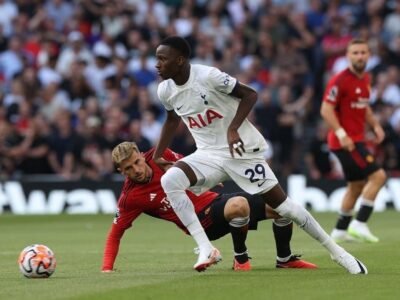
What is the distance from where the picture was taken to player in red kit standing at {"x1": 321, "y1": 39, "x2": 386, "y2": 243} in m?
15.7

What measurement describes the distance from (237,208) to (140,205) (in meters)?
0.98

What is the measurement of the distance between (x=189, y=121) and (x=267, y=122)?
13.9m

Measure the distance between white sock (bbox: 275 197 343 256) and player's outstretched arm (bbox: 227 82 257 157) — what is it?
69 centimetres

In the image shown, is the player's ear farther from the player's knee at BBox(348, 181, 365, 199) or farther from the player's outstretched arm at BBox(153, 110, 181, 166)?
the player's knee at BBox(348, 181, 365, 199)

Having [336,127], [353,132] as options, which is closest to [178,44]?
[336,127]

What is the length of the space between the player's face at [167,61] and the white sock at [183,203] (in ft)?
2.94

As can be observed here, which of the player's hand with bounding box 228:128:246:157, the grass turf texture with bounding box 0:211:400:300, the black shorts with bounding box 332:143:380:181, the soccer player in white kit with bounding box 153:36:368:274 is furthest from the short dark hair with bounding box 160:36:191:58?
the black shorts with bounding box 332:143:380:181

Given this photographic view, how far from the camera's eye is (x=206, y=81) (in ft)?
34.8

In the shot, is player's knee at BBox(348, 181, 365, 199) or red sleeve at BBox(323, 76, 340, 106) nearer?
red sleeve at BBox(323, 76, 340, 106)

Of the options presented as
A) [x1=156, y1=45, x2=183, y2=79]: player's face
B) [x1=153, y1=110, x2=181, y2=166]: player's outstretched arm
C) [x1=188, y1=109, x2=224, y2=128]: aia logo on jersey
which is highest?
[x1=156, y1=45, x2=183, y2=79]: player's face

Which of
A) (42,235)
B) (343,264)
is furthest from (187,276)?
(42,235)

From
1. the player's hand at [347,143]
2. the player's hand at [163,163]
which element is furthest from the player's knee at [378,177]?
the player's hand at [163,163]

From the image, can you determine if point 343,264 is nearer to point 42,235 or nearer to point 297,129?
point 42,235

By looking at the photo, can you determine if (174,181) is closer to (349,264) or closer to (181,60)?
(181,60)
